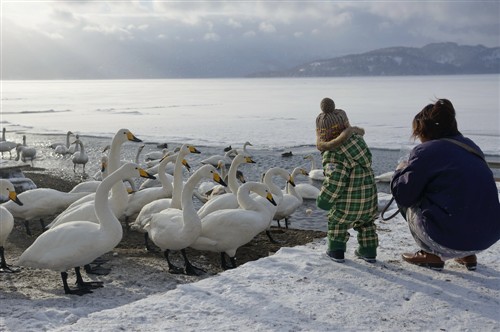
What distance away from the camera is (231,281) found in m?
5.15

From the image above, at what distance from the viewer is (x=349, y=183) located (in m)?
→ 5.63

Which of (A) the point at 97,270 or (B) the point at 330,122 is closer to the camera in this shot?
(B) the point at 330,122

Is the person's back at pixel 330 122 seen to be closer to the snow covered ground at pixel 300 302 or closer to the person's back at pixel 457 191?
the person's back at pixel 457 191

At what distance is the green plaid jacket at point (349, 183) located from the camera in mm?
5570

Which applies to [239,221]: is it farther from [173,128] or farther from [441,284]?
[173,128]

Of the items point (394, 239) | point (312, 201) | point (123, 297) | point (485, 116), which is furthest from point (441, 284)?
point (485, 116)

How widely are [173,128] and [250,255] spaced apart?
25.1 metres

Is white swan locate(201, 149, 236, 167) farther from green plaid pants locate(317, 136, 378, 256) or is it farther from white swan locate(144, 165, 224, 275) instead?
green plaid pants locate(317, 136, 378, 256)

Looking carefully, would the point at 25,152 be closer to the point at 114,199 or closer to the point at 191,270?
the point at 114,199

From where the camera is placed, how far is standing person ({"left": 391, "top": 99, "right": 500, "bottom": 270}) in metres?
4.79

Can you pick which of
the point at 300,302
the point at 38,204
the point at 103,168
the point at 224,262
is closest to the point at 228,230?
the point at 224,262

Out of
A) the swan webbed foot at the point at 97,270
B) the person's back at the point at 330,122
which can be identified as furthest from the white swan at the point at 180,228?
the person's back at the point at 330,122

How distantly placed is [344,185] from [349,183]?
0.06 metres

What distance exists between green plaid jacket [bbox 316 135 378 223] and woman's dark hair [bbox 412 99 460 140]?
0.72 m
